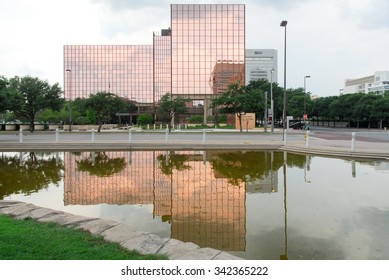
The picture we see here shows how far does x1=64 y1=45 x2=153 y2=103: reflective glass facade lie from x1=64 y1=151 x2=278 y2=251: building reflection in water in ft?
380

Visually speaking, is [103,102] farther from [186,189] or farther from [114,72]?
[114,72]

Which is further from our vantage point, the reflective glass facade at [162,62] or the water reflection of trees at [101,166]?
the reflective glass facade at [162,62]

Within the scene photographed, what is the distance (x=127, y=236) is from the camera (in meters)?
6.22

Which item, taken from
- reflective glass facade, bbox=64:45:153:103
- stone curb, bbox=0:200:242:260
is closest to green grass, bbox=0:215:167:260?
stone curb, bbox=0:200:242:260

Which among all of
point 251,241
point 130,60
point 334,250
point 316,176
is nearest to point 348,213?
point 334,250

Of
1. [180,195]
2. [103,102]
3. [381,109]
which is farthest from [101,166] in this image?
[381,109]

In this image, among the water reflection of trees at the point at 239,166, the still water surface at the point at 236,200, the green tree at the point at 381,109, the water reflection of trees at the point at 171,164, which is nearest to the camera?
the still water surface at the point at 236,200

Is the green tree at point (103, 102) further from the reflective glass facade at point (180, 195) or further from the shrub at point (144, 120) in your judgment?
the reflective glass facade at point (180, 195)

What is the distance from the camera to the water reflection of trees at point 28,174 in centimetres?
1148

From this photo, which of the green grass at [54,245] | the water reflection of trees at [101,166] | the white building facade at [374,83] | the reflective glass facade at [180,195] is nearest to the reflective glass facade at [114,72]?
the white building facade at [374,83]

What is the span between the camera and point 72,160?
18.6 metres

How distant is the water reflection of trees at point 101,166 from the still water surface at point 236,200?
0.05 m

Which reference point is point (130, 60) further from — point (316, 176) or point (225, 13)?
point (316, 176)

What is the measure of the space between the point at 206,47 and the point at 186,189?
258 ft
